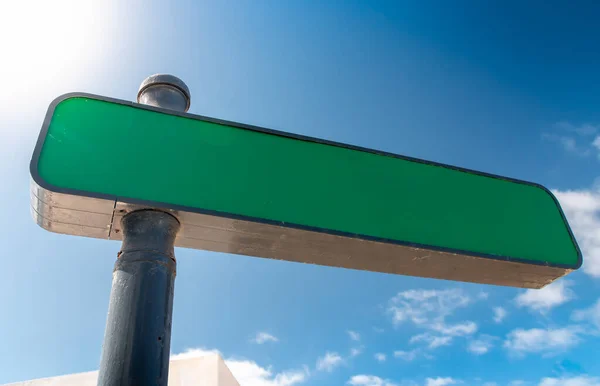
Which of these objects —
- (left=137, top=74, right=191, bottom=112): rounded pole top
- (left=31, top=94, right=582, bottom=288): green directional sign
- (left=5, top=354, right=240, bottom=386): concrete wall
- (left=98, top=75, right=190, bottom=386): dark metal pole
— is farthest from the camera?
(left=5, top=354, right=240, bottom=386): concrete wall

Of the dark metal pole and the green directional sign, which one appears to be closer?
the dark metal pole

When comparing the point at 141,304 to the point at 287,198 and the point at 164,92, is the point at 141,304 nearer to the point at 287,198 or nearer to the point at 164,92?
the point at 287,198

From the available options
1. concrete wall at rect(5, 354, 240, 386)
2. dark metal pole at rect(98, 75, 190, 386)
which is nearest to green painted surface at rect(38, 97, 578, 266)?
dark metal pole at rect(98, 75, 190, 386)

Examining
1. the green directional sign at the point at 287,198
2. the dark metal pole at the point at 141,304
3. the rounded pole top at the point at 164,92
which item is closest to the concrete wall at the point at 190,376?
the green directional sign at the point at 287,198

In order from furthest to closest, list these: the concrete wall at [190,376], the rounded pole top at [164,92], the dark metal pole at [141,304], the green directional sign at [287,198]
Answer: the concrete wall at [190,376]
the rounded pole top at [164,92]
the green directional sign at [287,198]
the dark metal pole at [141,304]

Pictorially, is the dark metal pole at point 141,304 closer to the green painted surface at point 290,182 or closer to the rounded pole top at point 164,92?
the green painted surface at point 290,182

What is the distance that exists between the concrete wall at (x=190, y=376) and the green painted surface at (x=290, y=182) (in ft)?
15.2

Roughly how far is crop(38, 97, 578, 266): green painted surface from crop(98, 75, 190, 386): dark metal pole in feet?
0.48

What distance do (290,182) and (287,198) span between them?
0.10 meters

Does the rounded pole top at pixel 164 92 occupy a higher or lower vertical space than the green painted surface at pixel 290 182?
higher

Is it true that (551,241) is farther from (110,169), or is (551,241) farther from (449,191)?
(110,169)

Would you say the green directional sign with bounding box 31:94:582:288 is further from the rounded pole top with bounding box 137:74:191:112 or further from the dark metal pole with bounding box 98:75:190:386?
the rounded pole top with bounding box 137:74:191:112

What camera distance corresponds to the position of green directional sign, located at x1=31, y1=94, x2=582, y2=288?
200cm

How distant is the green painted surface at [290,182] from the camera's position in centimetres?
202
